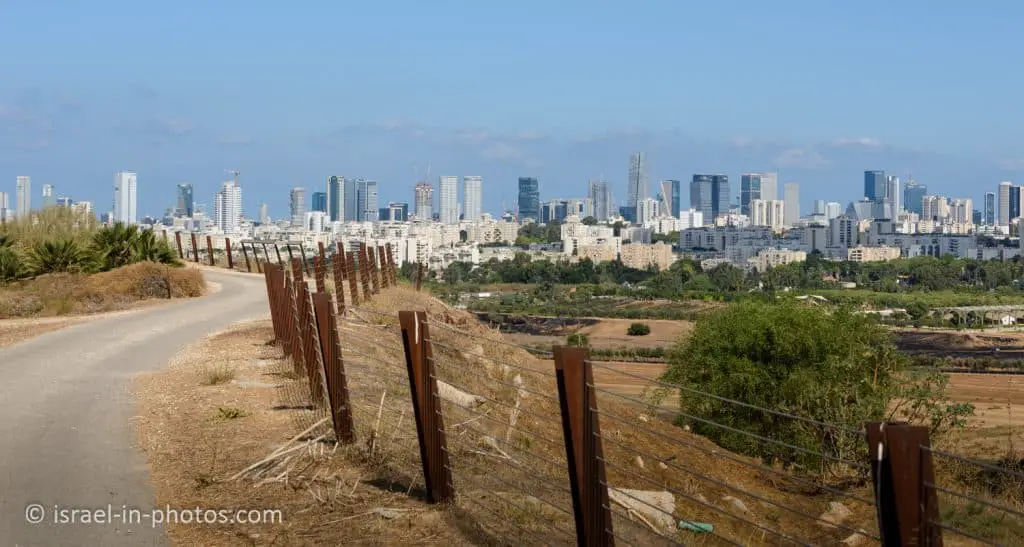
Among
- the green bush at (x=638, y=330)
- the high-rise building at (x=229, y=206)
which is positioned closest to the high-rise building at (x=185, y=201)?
the high-rise building at (x=229, y=206)

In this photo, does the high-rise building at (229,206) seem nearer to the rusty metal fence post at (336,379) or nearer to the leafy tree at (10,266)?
the leafy tree at (10,266)

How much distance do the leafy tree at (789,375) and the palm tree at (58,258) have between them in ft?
44.4

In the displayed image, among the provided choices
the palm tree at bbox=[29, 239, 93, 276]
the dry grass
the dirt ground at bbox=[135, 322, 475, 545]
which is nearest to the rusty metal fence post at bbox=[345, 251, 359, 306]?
the dry grass

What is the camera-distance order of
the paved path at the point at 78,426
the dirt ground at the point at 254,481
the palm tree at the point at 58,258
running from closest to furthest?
the dirt ground at the point at 254,481
the paved path at the point at 78,426
the palm tree at the point at 58,258

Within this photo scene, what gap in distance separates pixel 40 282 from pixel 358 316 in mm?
10582

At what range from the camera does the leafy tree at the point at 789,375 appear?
63.0ft

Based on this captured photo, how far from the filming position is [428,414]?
700 cm

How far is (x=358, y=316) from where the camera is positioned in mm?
17750

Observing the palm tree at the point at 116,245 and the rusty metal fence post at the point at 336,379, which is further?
the palm tree at the point at 116,245

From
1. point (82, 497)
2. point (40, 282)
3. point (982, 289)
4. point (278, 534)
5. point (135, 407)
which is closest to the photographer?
point (278, 534)

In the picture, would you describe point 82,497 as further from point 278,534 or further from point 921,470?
→ point 921,470

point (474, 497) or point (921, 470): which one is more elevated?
point (921, 470)

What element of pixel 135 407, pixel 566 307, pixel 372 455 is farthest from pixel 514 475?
pixel 566 307

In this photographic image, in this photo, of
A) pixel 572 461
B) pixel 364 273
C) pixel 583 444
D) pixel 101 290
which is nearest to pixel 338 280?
pixel 364 273
